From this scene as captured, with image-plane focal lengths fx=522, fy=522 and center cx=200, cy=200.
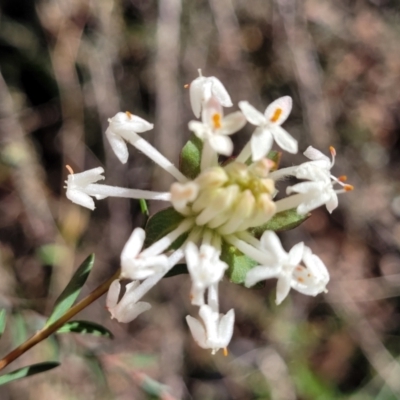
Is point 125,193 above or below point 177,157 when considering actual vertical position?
above

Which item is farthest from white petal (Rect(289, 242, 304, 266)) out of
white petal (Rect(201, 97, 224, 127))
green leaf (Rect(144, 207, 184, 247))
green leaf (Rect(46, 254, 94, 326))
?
green leaf (Rect(46, 254, 94, 326))

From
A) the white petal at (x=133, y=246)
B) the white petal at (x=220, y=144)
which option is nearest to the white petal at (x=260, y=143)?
the white petal at (x=220, y=144)

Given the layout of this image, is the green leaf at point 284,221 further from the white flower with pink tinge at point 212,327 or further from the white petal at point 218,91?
the white petal at point 218,91

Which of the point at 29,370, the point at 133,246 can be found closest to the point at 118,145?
the point at 133,246

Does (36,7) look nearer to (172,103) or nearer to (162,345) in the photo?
(172,103)

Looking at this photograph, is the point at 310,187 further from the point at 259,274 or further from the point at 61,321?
the point at 61,321

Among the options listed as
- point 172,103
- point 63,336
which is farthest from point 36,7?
point 63,336

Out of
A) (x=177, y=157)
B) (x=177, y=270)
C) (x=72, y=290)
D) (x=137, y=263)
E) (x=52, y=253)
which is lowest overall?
(x=52, y=253)
